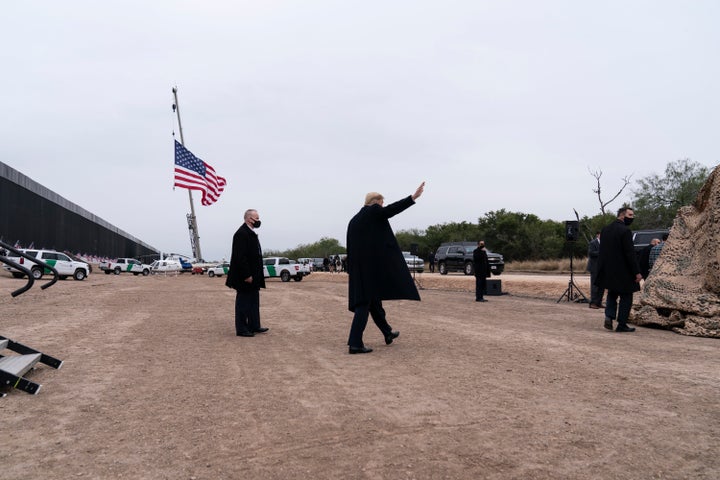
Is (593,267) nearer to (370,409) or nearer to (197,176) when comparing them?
(370,409)

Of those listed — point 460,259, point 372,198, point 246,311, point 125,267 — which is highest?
point 372,198

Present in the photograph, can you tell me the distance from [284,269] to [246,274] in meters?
27.7

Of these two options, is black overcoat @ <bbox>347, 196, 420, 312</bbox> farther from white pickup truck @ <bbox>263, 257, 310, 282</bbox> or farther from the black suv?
white pickup truck @ <bbox>263, 257, 310, 282</bbox>

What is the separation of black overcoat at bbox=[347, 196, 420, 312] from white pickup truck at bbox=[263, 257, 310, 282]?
29138 mm

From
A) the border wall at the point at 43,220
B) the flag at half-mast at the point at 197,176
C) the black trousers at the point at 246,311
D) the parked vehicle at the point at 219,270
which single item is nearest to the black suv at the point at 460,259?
the flag at half-mast at the point at 197,176

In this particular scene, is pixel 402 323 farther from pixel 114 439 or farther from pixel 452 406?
pixel 114 439

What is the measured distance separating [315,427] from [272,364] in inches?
90.7

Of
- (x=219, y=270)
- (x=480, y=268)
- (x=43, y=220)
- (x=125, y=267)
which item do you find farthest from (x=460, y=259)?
(x=125, y=267)

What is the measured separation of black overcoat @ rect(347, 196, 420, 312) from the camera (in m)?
6.29

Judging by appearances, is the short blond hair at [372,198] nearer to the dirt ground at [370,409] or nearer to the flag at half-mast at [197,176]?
the dirt ground at [370,409]

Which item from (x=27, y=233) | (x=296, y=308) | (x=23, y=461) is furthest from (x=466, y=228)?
(x=23, y=461)

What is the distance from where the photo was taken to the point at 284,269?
116 ft

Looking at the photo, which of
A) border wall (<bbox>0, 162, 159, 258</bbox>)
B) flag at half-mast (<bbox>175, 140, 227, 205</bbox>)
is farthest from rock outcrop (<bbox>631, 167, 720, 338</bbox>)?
border wall (<bbox>0, 162, 159, 258</bbox>)

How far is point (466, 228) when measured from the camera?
67.7 meters
